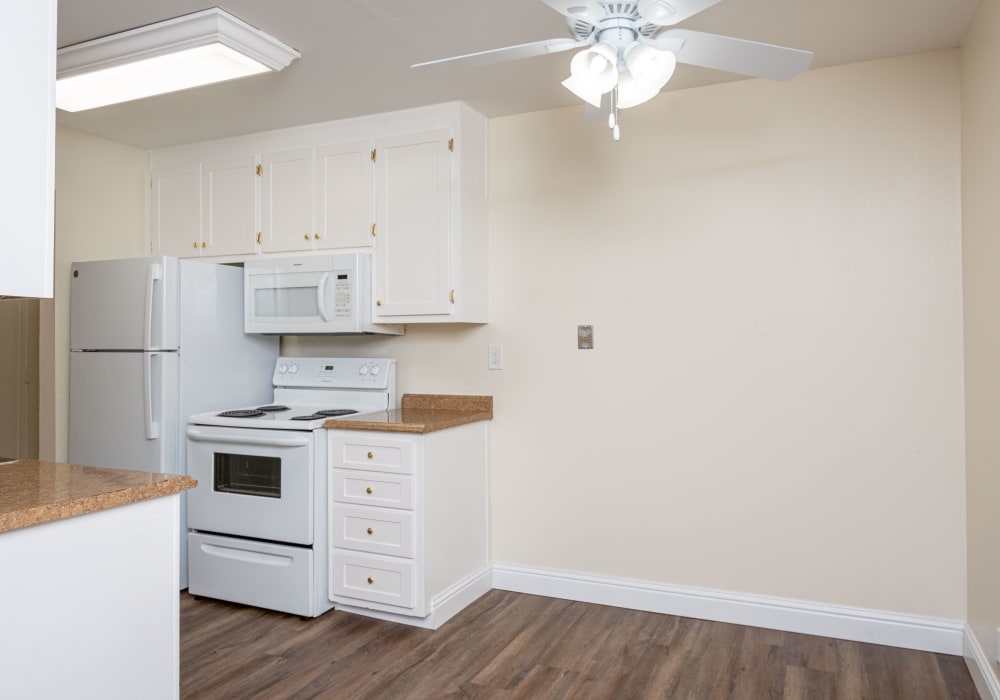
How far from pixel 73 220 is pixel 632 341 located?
116 inches

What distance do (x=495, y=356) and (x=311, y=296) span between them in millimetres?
965

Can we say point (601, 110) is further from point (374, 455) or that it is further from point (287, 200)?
point (287, 200)

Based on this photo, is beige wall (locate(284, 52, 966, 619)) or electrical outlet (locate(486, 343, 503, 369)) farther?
electrical outlet (locate(486, 343, 503, 369))

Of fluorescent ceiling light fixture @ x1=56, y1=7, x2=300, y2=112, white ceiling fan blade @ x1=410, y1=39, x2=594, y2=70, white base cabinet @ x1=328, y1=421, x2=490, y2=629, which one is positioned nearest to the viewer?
white ceiling fan blade @ x1=410, y1=39, x2=594, y2=70

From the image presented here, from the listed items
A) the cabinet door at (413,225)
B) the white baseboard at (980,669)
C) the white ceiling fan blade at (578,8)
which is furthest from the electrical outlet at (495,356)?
the white baseboard at (980,669)

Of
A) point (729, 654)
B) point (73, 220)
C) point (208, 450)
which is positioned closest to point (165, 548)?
point (208, 450)

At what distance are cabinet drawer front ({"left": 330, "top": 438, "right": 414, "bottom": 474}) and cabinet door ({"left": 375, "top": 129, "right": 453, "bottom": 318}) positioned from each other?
0.67 m

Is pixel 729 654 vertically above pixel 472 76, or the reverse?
pixel 472 76

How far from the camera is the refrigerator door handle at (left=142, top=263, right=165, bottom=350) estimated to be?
11.2 feet

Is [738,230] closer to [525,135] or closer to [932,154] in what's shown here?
[932,154]

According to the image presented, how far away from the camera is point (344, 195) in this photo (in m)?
3.57

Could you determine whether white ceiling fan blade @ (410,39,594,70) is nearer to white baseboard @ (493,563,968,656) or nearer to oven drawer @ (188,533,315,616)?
oven drawer @ (188,533,315,616)

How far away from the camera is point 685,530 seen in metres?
3.22

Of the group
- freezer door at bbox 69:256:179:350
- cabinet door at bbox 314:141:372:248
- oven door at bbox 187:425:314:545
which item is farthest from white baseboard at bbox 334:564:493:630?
cabinet door at bbox 314:141:372:248
